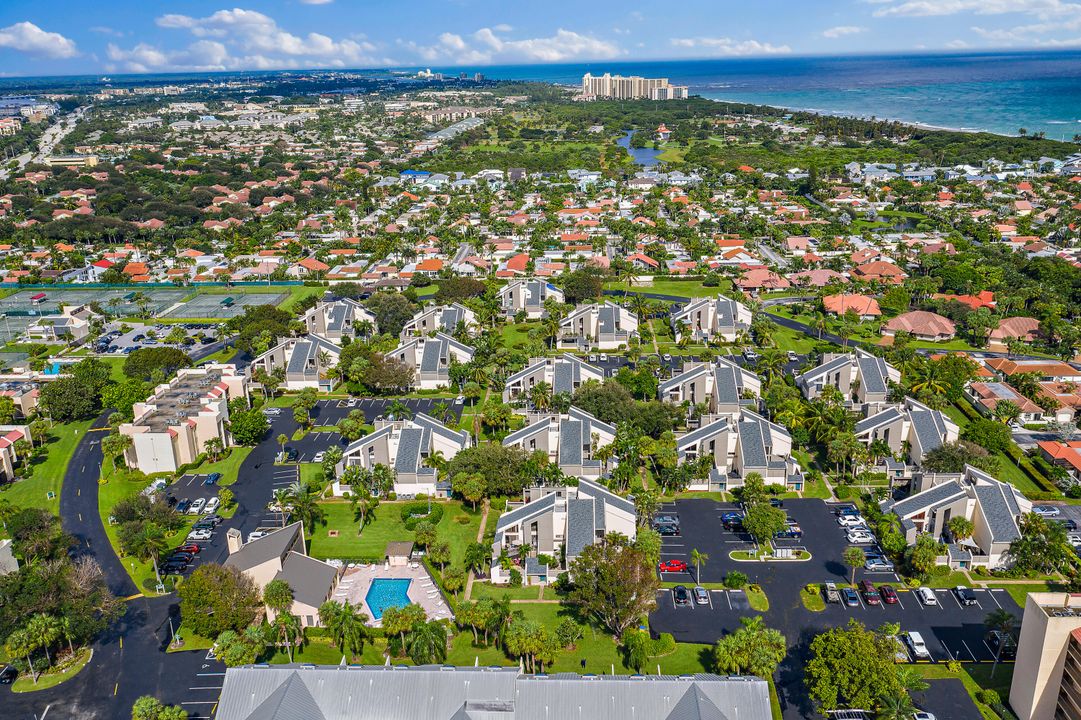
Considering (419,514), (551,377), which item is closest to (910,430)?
(551,377)

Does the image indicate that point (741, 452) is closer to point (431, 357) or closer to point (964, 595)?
point (964, 595)

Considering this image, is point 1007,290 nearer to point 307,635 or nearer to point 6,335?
point 307,635

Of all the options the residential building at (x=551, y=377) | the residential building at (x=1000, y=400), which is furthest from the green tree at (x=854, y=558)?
the residential building at (x=551, y=377)

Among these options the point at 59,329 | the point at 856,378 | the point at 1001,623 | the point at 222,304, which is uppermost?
the point at 856,378

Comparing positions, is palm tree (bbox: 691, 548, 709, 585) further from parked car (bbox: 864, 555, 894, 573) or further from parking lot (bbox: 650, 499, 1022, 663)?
parked car (bbox: 864, 555, 894, 573)

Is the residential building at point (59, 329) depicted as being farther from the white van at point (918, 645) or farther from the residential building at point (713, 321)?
the white van at point (918, 645)

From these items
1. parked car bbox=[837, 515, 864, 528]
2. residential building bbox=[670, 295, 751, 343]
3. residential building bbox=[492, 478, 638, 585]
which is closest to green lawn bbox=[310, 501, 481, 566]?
residential building bbox=[492, 478, 638, 585]
